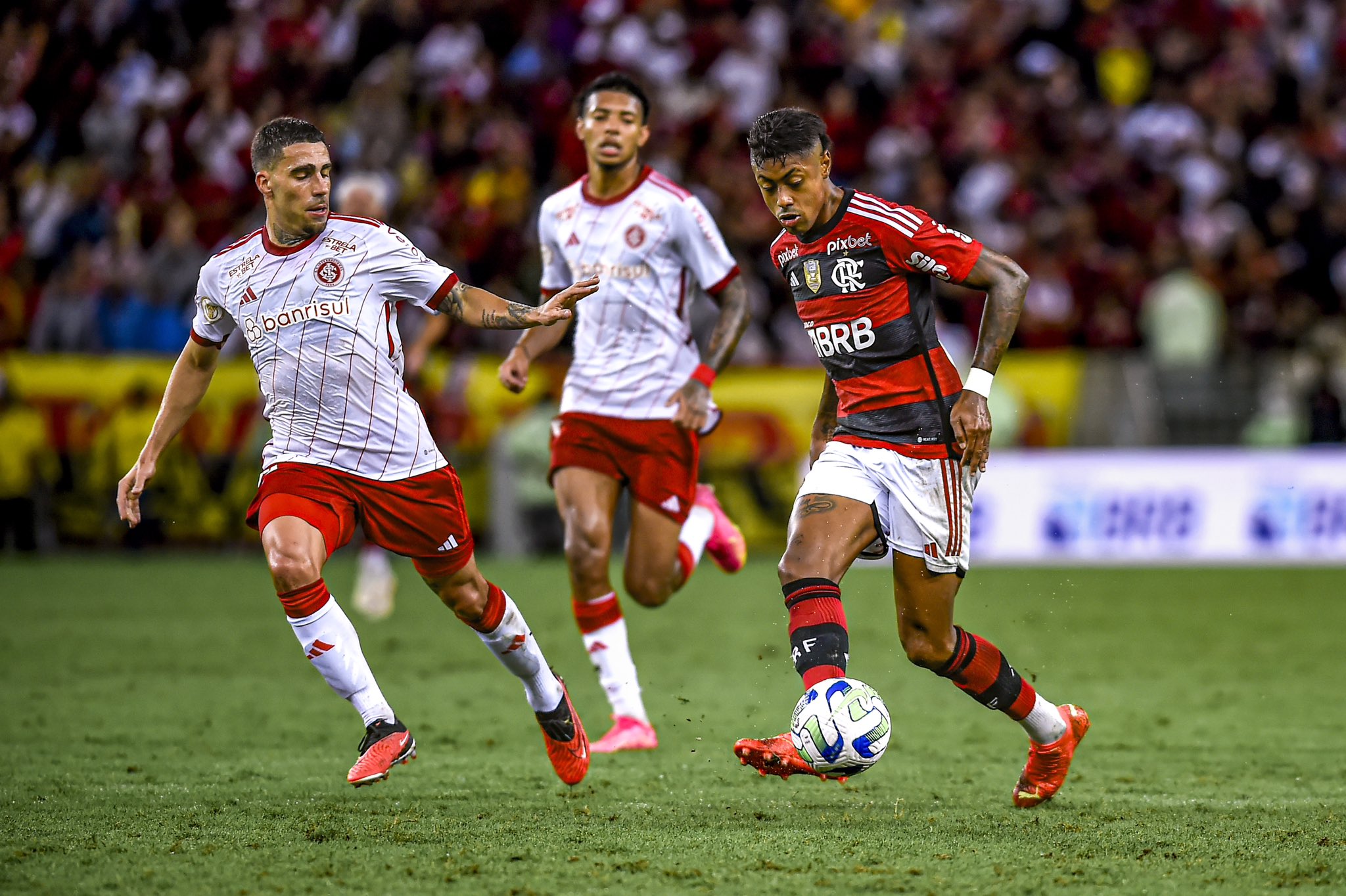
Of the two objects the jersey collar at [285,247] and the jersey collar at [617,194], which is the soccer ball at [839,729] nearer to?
the jersey collar at [285,247]

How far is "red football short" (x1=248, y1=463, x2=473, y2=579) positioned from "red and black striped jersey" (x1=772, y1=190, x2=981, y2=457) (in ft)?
4.89

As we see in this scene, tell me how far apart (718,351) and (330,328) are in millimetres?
2065

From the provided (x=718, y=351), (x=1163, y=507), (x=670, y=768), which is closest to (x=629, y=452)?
(x=718, y=351)

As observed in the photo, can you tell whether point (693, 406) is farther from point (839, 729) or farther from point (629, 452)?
point (839, 729)

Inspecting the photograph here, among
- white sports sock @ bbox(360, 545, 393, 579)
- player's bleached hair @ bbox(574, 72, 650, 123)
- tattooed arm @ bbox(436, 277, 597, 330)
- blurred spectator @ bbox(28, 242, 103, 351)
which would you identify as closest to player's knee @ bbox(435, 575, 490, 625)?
tattooed arm @ bbox(436, 277, 597, 330)

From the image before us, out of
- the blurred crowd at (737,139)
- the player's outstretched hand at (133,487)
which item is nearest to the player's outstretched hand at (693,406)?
the player's outstretched hand at (133,487)

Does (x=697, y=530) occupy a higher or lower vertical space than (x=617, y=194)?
lower

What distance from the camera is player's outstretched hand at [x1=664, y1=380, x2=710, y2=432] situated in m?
7.25

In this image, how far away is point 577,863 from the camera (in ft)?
15.8

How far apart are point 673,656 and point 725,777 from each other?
144 inches

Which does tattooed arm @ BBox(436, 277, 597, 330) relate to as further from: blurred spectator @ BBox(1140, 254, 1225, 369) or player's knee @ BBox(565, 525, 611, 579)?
blurred spectator @ BBox(1140, 254, 1225, 369)

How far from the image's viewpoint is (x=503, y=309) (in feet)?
19.4

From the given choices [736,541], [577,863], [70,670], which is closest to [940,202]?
[736,541]

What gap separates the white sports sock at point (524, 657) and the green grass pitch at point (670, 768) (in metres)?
0.35
